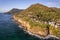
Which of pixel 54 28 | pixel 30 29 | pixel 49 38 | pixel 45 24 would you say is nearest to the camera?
pixel 49 38

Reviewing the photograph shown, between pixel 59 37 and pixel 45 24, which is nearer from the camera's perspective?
pixel 59 37

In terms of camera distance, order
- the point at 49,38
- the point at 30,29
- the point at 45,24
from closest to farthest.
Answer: the point at 49,38 → the point at 45,24 → the point at 30,29

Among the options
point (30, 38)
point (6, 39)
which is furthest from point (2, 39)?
point (30, 38)

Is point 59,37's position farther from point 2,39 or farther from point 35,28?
point 2,39

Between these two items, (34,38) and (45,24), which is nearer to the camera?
(34,38)

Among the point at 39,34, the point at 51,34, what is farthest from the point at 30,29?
the point at 51,34

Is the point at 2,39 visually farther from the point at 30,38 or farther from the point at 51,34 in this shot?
the point at 51,34

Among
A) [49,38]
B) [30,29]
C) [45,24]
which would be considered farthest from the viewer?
[30,29]

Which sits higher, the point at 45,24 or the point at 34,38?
the point at 45,24

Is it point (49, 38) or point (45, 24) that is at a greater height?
point (45, 24)
